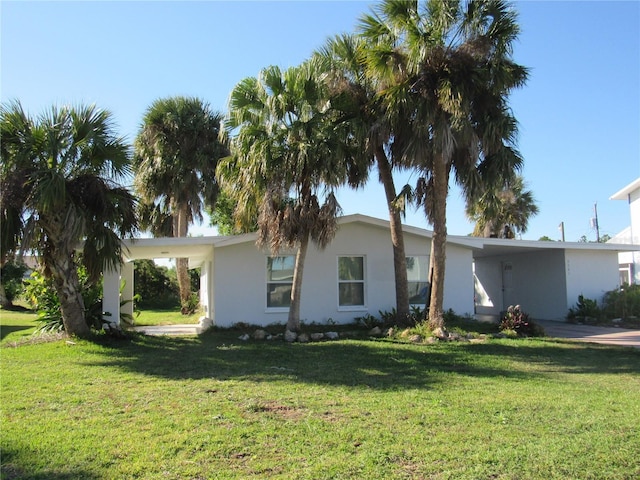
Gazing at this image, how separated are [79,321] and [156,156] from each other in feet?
31.6

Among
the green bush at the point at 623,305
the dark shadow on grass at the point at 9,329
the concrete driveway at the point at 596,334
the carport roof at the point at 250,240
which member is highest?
the carport roof at the point at 250,240

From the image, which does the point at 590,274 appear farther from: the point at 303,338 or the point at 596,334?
the point at 303,338

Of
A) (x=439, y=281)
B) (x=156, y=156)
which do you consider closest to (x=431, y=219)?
(x=439, y=281)

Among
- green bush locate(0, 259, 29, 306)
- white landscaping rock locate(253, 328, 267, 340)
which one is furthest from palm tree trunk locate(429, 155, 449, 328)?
green bush locate(0, 259, 29, 306)

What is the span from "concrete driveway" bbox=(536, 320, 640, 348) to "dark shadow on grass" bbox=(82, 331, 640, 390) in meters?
1.42

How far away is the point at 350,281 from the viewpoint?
616 inches

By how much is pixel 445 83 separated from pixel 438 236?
361 cm

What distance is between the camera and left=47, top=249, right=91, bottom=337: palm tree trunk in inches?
447

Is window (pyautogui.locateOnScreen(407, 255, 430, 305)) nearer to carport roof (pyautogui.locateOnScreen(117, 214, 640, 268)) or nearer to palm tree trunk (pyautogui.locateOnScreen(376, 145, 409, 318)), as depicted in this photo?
carport roof (pyautogui.locateOnScreen(117, 214, 640, 268))

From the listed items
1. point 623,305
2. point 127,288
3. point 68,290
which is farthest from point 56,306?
point 623,305

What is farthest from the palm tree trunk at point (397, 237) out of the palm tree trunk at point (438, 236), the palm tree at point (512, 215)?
the palm tree at point (512, 215)

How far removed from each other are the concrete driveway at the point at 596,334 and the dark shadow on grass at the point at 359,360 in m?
1.42

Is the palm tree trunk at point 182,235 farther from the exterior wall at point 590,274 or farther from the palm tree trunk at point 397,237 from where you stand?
the exterior wall at point 590,274

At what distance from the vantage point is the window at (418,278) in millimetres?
15891
